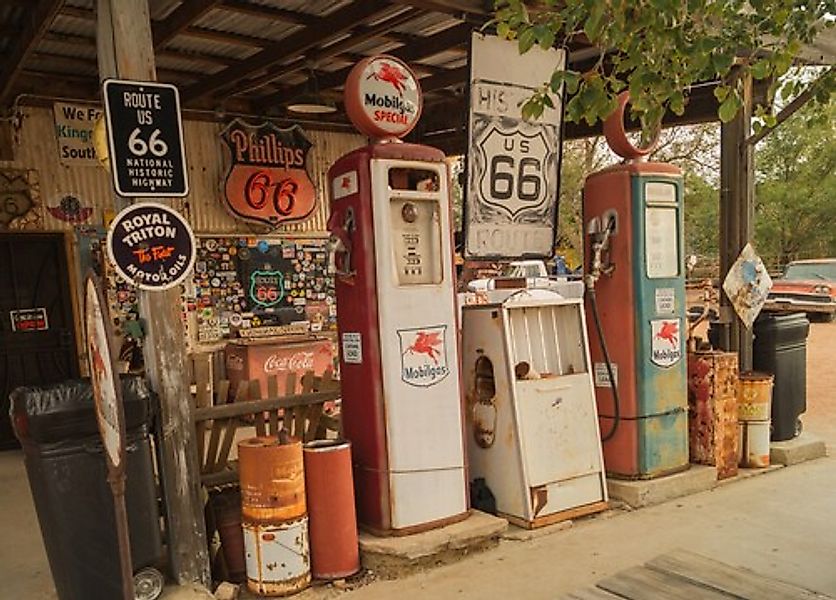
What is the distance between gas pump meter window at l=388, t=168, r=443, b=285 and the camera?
392cm

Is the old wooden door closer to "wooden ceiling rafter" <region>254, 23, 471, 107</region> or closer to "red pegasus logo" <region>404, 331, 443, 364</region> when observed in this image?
"wooden ceiling rafter" <region>254, 23, 471, 107</region>

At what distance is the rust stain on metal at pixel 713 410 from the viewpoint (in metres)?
5.12

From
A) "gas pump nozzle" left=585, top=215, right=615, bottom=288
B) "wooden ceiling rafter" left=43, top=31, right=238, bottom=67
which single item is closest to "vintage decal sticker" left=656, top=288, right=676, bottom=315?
"gas pump nozzle" left=585, top=215, right=615, bottom=288

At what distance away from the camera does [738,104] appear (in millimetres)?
2664

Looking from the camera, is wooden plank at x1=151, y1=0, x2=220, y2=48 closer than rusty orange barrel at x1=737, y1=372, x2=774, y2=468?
Yes

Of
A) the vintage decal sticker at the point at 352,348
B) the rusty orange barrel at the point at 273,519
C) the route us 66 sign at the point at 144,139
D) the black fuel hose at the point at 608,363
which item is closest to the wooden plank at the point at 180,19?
the route us 66 sign at the point at 144,139

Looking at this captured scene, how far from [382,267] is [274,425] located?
122 cm

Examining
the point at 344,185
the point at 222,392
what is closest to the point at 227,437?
the point at 222,392

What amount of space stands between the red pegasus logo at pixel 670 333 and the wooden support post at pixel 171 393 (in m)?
3.16

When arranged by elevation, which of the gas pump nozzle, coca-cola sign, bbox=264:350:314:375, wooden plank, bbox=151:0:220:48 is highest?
wooden plank, bbox=151:0:220:48

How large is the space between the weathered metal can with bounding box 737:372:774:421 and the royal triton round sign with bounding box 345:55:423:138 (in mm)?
3402

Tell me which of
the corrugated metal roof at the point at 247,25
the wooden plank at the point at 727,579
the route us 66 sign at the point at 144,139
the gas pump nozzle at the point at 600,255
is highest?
the corrugated metal roof at the point at 247,25

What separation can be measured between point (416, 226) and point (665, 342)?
2.08m

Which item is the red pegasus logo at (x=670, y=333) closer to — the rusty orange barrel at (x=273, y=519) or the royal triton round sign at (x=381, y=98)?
the royal triton round sign at (x=381, y=98)
